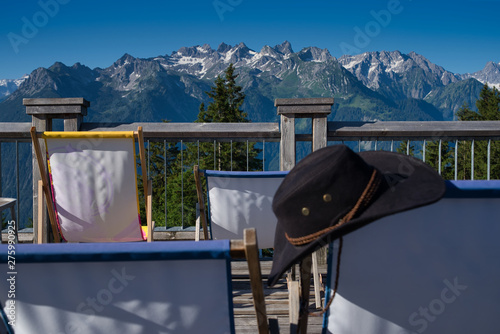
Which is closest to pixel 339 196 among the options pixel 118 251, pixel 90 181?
pixel 118 251

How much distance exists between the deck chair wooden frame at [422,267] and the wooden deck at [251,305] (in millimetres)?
876

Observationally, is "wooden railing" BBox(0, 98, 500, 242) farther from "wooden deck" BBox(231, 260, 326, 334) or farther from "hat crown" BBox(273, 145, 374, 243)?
"hat crown" BBox(273, 145, 374, 243)

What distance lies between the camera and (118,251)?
0.94 meters

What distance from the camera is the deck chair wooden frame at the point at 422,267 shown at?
1.16 metres

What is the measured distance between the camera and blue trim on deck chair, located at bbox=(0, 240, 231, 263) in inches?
36.9

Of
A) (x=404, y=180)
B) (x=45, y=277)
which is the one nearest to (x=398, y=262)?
(x=404, y=180)

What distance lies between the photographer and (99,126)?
12.3 ft

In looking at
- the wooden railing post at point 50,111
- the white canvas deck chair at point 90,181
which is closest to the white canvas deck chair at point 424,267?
the white canvas deck chair at point 90,181

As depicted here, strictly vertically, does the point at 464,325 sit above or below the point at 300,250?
below

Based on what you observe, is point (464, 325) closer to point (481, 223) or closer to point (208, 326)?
point (481, 223)

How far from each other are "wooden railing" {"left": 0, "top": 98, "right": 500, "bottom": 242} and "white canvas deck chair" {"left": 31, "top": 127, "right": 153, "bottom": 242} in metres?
0.85

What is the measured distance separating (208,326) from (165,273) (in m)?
0.20

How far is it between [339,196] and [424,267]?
0.33 m

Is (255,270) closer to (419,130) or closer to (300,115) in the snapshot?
(300,115)
